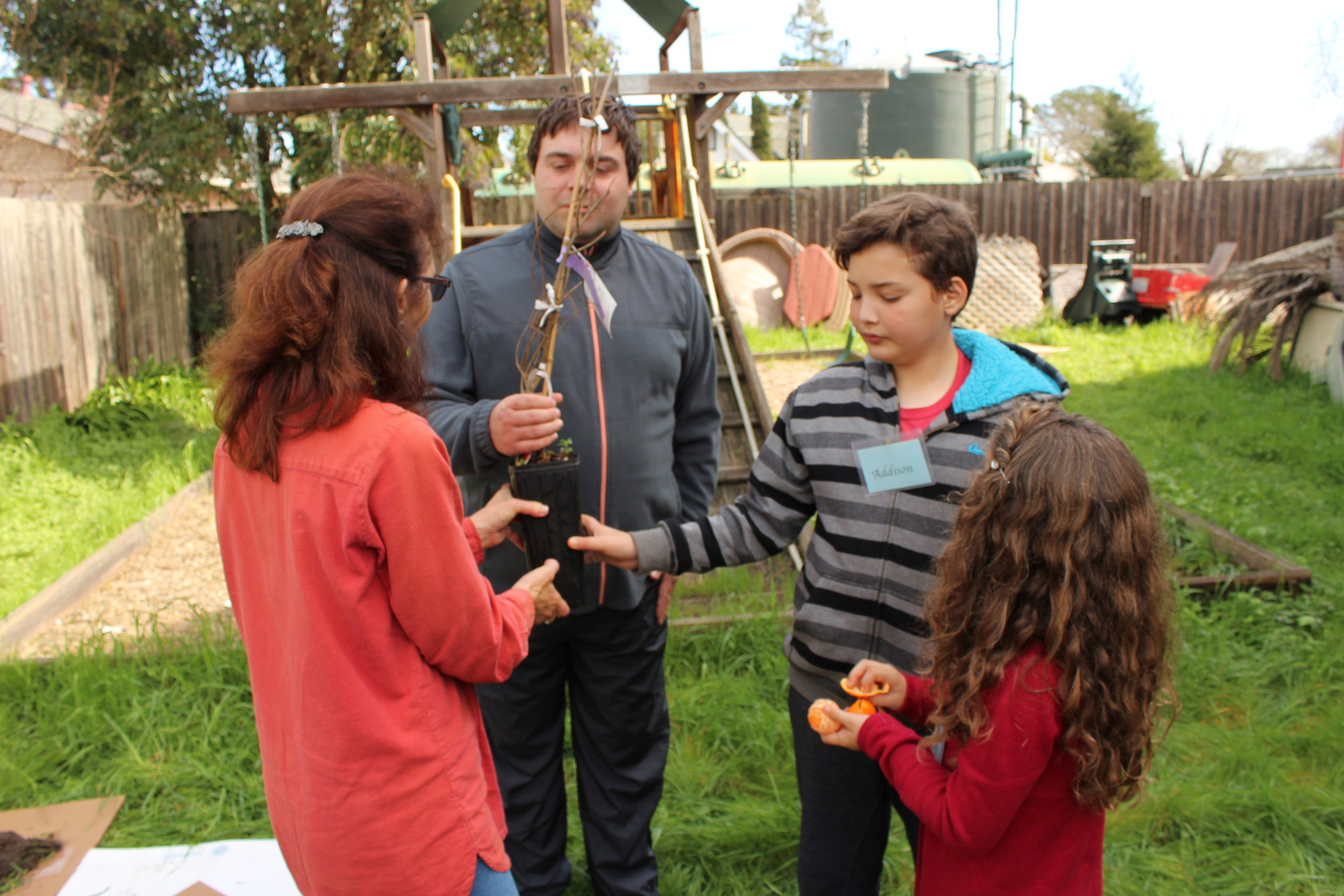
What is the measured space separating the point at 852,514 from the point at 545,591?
592 mm

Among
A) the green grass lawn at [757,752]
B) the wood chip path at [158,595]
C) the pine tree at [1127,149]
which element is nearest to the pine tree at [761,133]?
the pine tree at [1127,149]

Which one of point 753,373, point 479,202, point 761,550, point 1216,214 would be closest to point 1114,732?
point 761,550

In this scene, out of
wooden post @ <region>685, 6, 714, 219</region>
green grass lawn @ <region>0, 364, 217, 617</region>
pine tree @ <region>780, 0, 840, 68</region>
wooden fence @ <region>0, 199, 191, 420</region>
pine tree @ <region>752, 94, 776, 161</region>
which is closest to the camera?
green grass lawn @ <region>0, 364, 217, 617</region>

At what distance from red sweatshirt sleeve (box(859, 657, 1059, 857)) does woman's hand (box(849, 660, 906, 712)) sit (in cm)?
21

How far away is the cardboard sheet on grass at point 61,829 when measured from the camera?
2514 mm

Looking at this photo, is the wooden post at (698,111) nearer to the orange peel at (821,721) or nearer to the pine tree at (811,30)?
the orange peel at (821,721)

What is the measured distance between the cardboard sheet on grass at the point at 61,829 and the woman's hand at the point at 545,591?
1.85 meters

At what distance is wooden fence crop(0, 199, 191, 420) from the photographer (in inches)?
280

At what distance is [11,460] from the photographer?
19.7ft

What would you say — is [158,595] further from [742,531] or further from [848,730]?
[848,730]

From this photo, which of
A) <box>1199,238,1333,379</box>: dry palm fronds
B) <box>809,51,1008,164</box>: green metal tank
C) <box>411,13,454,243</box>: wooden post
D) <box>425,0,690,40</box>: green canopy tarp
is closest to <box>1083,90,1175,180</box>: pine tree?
<box>809,51,1008,164</box>: green metal tank

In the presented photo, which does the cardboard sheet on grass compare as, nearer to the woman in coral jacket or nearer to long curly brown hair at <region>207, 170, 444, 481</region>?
the woman in coral jacket

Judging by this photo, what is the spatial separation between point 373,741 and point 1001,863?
93 cm

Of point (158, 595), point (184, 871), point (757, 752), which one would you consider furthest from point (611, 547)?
point (158, 595)
